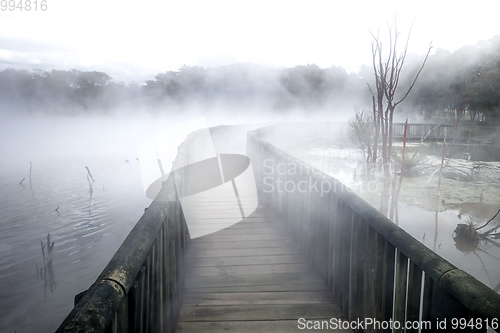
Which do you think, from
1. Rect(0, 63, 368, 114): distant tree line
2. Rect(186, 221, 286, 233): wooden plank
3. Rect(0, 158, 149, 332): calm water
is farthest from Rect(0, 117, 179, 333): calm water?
Rect(0, 63, 368, 114): distant tree line

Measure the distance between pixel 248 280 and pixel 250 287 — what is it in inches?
5.9

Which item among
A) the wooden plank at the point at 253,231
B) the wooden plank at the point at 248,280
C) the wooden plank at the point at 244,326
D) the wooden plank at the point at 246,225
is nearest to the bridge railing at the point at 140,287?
the wooden plank at the point at 244,326

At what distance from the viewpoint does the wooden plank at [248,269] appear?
3.54 m

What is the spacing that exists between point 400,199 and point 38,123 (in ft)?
222

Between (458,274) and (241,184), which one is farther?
(241,184)

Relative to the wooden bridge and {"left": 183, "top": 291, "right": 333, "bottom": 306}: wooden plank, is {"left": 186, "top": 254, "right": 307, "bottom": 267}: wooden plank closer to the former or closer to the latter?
the wooden bridge

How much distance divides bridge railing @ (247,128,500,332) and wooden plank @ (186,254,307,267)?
0.61 feet

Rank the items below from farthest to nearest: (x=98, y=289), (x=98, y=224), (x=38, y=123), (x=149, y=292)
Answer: (x=38, y=123) < (x=98, y=224) < (x=149, y=292) < (x=98, y=289)

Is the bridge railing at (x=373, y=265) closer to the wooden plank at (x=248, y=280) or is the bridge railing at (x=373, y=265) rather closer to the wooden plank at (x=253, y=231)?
the wooden plank at (x=248, y=280)

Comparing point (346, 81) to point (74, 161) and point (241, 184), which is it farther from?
point (241, 184)

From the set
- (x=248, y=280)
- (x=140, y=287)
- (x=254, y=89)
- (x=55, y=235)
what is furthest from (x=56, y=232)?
(x=254, y=89)

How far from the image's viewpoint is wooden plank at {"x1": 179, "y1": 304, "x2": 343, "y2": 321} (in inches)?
107

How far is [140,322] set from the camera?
1.69 m

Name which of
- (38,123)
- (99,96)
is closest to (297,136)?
(38,123)
